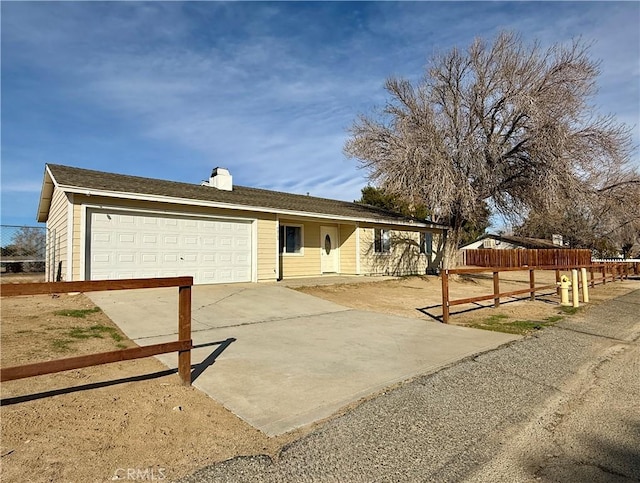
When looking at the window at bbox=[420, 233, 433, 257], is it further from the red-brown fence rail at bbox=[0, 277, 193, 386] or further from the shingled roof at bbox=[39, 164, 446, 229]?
the red-brown fence rail at bbox=[0, 277, 193, 386]

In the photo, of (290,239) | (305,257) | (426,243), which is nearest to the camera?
(290,239)

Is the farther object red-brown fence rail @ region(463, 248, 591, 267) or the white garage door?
red-brown fence rail @ region(463, 248, 591, 267)

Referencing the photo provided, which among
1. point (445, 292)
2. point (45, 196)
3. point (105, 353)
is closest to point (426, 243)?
point (445, 292)

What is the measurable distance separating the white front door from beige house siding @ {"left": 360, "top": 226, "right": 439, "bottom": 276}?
50.6 inches

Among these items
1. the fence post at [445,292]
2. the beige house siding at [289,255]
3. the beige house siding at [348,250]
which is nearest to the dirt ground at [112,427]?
the fence post at [445,292]

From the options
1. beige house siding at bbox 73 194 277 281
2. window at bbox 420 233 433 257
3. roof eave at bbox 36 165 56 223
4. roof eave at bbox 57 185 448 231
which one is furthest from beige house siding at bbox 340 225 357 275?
roof eave at bbox 36 165 56 223

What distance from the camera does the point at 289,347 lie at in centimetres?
618

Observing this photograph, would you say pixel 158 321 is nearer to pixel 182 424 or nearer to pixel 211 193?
pixel 182 424

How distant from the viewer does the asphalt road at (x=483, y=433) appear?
2781 millimetres

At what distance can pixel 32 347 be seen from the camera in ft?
17.7

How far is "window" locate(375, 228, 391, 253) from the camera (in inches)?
762

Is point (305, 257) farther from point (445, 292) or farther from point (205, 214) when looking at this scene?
point (445, 292)

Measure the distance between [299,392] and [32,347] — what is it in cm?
387

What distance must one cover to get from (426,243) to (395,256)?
3095mm
